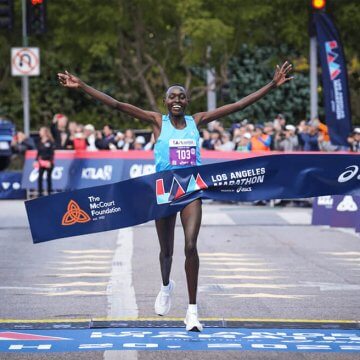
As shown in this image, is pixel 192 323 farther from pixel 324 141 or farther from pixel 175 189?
pixel 324 141

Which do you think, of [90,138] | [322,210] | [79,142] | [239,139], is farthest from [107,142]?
[322,210]

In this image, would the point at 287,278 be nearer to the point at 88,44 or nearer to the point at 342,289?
the point at 342,289

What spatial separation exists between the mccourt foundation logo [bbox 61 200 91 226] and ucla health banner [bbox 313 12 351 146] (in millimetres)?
20012

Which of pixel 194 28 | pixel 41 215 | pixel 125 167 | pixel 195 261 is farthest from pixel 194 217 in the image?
pixel 194 28

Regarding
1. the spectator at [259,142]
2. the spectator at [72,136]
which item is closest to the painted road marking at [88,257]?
the spectator at [259,142]

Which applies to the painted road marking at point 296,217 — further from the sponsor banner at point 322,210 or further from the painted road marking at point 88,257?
the painted road marking at point 88,257

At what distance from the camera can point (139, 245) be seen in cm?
1942

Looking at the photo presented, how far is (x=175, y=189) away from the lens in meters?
10.8

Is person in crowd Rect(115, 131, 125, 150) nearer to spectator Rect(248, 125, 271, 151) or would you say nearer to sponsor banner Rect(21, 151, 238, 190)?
sponsor banner Rect(21, 151, 238, 190)

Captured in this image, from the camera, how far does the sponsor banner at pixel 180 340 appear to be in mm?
9484

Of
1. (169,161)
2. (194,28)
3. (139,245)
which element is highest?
(194,28)

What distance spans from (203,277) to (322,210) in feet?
29.2

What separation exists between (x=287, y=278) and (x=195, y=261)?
424 cm

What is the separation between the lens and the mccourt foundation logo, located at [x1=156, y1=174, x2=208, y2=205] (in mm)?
10758
